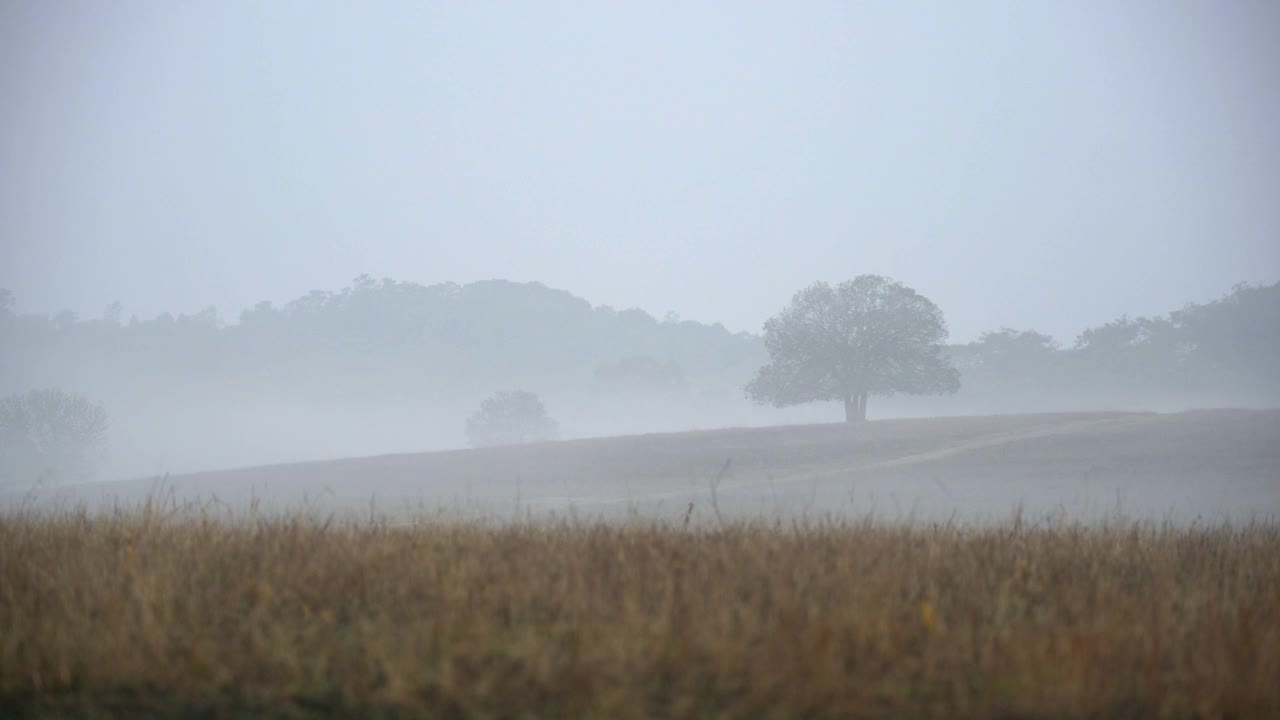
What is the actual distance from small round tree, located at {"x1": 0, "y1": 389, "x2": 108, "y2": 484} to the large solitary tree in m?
63.2

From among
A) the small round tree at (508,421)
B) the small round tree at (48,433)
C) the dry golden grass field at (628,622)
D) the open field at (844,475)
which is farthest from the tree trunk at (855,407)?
the small round tree at (48,433)

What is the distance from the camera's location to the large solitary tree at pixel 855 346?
192 ft

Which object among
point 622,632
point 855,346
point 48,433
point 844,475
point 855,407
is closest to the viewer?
point 622,632

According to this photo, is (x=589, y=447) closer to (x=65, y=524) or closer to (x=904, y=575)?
(x=65, y=524)

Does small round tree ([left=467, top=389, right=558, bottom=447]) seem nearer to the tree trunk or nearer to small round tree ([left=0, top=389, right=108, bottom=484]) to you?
small round tree ([left=0, top=389, right=108, bottom=484])

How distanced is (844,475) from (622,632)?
28480mm

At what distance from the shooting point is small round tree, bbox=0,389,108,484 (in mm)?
79750

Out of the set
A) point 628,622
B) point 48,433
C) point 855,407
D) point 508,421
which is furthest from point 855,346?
point 48,433

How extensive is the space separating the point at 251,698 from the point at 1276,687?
510cm

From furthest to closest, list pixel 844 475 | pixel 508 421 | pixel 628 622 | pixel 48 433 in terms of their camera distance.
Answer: pixel 508 421 < pixel 48 433 < pixel 844 475 < pixel 628 622

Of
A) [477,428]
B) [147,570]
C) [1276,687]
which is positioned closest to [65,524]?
[147,570]

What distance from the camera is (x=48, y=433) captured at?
83.4 m

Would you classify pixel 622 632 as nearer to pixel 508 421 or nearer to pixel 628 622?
pixel 628 622

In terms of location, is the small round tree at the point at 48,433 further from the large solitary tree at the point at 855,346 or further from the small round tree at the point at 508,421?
the large solitary tree at the point at 855,346
